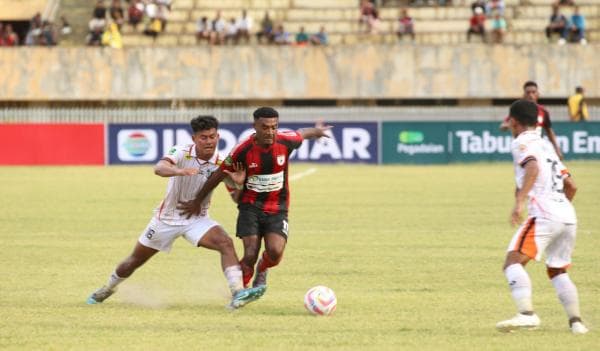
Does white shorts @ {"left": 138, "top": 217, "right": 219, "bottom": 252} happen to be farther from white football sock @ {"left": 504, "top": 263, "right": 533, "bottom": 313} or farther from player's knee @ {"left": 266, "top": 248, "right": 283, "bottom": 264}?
white football sock @ {"left": 504, "top": 263, "right": 533, "bottom": 313}

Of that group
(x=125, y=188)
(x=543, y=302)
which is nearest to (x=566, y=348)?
(x=543, y=302)

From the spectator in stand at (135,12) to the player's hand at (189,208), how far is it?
1353 inches

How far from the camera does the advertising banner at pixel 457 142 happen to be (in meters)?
36.2

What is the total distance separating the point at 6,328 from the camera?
1012cm

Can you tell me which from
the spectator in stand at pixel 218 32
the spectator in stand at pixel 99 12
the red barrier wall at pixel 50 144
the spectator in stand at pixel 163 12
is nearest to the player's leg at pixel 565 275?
the red barrier wall at pixel 50 144

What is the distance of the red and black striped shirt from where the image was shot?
11398 millimetres

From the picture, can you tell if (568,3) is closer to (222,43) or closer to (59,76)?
(222,43)

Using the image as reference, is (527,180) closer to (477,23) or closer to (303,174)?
(303,174)

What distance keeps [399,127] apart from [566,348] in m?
27.5

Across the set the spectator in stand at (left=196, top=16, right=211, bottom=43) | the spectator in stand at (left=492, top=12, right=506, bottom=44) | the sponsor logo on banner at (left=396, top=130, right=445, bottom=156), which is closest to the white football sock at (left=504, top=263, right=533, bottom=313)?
the sponsor logo on banner at (left=396, top=130, right=445, bottom=156)

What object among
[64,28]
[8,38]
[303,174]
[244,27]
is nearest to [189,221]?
[303,174]

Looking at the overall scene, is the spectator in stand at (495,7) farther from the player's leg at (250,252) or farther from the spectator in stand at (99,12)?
the player's leg at (250,252)

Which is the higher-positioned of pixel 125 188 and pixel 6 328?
pixel 6 328

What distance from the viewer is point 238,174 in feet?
37.5
